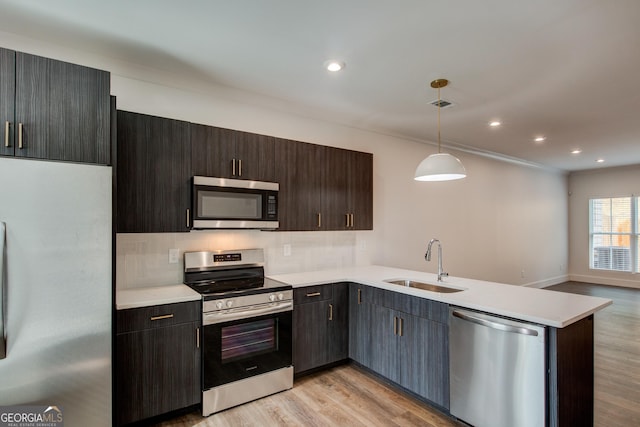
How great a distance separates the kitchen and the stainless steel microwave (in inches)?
14.0

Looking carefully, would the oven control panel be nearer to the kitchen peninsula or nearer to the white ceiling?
the kitchen peninsula

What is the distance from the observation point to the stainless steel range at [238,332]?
99.6 inches

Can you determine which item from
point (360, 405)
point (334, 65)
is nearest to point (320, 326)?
point (360, 405)

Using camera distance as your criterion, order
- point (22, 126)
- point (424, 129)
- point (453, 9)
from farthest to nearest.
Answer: point (424, 129) → point (453, 9) → point (22, 126)

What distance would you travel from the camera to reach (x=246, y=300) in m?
2.67

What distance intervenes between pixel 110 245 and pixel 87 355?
63 cm

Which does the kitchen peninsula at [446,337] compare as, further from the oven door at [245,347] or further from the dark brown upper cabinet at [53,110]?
the dark brown upper cabinet at [53,110]

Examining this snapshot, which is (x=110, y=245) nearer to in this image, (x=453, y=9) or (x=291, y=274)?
(x=291, y=274)

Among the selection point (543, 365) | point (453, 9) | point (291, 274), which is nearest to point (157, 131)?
point (291, 274)

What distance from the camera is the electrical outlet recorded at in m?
2.91

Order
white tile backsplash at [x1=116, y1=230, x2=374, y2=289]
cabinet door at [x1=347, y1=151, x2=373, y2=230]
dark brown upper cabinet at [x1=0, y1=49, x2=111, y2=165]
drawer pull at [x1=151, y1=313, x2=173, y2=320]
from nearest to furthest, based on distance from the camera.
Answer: dark brown upper cabinet at [x1=0, y1=49, x2=111, y2=165]
drawer pull at [x1=151, y1=313, x2=173, y2=320]
white tile backsplash at [x1=116, y1=230, x2=374, y2=289]
cabinet door at [x1=347, y1=151, x2=373, y2=230]

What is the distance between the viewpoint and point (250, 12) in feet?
6.66

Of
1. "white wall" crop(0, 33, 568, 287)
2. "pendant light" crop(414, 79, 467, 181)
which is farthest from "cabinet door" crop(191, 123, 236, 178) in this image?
"pendant light" crop(414, 79, 467, 181)

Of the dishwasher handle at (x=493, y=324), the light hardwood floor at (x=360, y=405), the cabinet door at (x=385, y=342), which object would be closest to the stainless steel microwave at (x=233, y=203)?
the cabinet door at (x=385, y=342)
